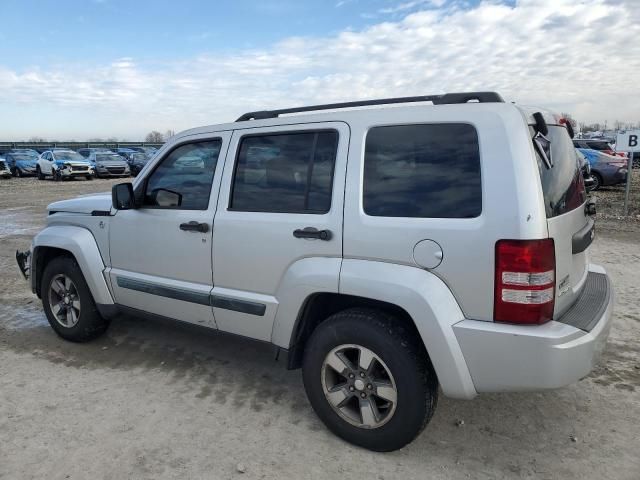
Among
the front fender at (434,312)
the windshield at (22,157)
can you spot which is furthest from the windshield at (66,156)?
the front fender at (434,312)

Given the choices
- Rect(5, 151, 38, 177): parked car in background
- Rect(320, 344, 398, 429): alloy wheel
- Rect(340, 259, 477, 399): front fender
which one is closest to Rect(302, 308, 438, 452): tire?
Rect(320, 344, 398, 429): alloy wheel

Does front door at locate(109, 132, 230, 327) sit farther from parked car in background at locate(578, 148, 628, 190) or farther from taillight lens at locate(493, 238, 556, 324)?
parked car in background at locate(578, 148, 628, 190)

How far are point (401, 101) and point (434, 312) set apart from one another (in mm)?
1316

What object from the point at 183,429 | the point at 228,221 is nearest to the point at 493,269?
the point at 228,221

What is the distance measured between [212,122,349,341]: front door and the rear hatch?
1086 mm

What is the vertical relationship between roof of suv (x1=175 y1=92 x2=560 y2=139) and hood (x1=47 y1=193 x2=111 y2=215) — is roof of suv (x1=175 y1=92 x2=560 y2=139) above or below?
above

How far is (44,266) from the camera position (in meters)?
4.78

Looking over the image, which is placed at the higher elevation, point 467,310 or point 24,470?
point 467,310

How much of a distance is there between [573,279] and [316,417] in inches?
69.2

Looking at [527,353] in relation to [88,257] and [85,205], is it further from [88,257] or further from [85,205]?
[85,205]

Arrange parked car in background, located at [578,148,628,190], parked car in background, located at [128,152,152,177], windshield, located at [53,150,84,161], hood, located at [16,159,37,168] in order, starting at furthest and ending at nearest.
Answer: parked car in background, located at [128,152,152,177] → hood, located at [16,159,37,168] → windshield, located at [53,150,84,161] → parked car in background, located at [578,148,628,190]

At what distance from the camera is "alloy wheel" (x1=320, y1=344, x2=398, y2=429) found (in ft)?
9.16

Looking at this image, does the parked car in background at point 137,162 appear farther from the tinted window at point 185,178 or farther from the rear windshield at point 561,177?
the rear windshield at point 561,177

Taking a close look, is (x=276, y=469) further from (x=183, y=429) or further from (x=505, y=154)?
(x=505, y=154)
